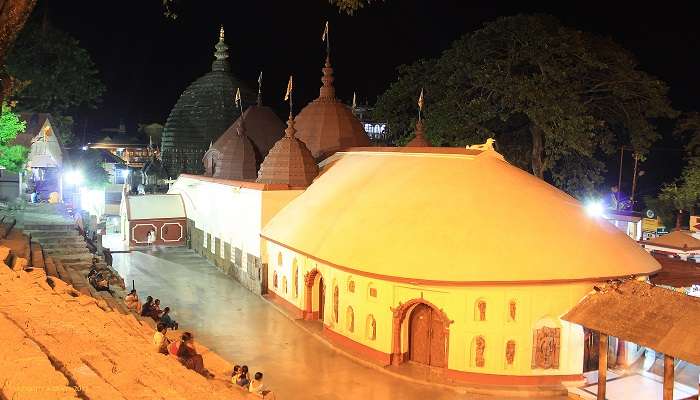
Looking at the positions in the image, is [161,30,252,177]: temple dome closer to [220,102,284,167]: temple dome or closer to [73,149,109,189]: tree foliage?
[73,149,109,189]: tree foliage

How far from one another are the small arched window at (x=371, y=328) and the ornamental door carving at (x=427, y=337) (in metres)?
0.95

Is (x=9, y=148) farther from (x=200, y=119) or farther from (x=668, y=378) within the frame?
(x=668, y=378)

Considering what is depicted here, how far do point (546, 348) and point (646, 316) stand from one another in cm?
260

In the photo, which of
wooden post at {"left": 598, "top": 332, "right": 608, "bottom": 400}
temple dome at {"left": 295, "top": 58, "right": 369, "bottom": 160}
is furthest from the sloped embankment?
temple dome at {"left": 295, "top": 58, "right": 369, "bottom": 160}

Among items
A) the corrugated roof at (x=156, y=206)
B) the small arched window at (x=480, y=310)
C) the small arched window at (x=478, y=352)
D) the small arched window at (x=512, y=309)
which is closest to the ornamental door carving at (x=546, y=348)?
the small arched window at (x=512, y=309)

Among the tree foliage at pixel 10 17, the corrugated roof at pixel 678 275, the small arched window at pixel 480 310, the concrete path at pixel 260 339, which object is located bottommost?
the concrete path at pixel 260 339

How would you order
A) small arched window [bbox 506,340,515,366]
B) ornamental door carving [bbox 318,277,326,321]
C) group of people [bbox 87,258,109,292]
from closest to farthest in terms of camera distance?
small arched window [bbox 506,340,515,366]
group of people [bbox 87,258,109,292]
ornamental door carving [bbox 318,277,326,321]

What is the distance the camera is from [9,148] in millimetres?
27203

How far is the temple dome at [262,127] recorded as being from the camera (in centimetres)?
3425

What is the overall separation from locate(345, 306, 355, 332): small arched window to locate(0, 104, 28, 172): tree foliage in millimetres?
17698

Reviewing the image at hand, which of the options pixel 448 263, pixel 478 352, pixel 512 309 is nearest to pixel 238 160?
pixel 448 263

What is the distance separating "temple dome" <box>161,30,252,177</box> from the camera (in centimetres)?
4212

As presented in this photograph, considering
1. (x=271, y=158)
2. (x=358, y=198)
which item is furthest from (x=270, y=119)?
(x=358, y=198)

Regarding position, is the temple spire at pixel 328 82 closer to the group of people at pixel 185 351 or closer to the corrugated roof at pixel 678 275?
the corrugated roof at pixel 678 275
